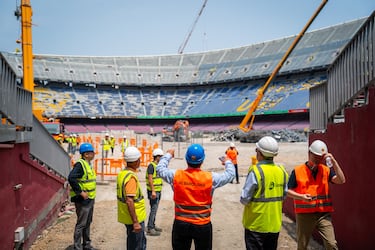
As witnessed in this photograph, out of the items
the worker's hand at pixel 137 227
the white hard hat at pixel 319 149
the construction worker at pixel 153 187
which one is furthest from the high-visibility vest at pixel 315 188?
the construction worker at pixel 153 187

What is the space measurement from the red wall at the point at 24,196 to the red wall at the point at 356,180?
4.85 metres

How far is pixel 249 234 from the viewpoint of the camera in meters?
3.38

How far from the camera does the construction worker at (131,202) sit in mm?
3793

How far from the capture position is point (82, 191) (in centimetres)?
497

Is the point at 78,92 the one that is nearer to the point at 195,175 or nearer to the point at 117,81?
the point at 117,81

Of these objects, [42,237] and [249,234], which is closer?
[249,234]

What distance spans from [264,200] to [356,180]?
5.56 ft

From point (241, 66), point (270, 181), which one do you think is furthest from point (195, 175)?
point (241, 66)

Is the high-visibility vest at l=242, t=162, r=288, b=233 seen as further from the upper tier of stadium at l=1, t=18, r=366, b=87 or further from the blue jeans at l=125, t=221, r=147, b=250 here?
the upper tier of stadium at l=1, t=18, r=366, b=87

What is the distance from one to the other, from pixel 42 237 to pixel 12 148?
2141mm

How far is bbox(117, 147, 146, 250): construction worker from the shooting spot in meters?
3.79

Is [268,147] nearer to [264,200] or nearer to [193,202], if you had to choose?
[264,200]

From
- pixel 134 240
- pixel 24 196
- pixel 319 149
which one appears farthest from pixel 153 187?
pixel 319 149

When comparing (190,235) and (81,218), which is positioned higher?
(190,235)
